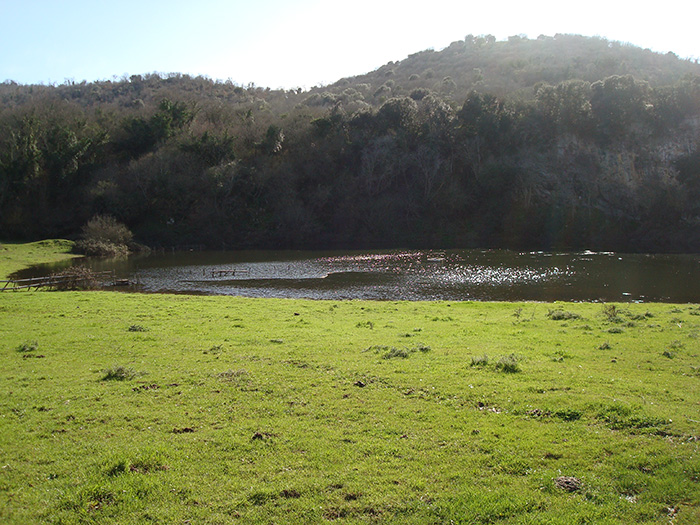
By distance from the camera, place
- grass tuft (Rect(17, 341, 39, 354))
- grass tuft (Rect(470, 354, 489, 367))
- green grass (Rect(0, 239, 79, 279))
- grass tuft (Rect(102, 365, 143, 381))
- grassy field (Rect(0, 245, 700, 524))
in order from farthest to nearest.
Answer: green grass (Rect(0, 239, 79, 279)) < grass tuft (Rect(17, 341, 39, 354)) < grass tuft (Rect(470, 354, 489, 367)) < grass tuft (Rect(102, 365, 143, 381)) < grassy field (Rect(0, 245, 700, 524))

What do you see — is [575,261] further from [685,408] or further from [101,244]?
[101,244]

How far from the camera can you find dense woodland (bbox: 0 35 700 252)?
77.2m

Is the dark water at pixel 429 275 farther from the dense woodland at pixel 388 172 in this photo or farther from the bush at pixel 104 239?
the dense woodland at pixel 388 172

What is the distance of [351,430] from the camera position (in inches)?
325

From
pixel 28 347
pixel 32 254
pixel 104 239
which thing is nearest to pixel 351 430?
pixel 28 347

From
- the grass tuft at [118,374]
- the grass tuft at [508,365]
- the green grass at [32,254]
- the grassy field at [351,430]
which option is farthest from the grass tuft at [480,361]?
the green grass at [32,254]

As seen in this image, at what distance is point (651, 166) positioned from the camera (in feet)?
259

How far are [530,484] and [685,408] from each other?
450 cm

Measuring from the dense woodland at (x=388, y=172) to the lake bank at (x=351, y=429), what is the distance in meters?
64.1

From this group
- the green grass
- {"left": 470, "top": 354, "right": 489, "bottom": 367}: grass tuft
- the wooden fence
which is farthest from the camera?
the green grass

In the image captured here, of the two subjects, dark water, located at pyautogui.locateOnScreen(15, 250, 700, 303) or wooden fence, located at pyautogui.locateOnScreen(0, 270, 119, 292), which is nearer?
dark water, located at pyautogui.locateOnScreen(15, 250, 700, 303)

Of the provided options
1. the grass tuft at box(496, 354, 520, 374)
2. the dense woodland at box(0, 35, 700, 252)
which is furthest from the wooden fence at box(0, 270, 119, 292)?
the dense woodland at box(0, 35, 700, 252)

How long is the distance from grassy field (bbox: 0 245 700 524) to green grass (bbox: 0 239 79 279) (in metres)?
45.1

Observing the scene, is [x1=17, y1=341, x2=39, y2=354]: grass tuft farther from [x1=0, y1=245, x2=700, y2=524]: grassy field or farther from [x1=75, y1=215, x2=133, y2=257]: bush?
[x1=75, y1=215, x2=133, y2=257]: bush
